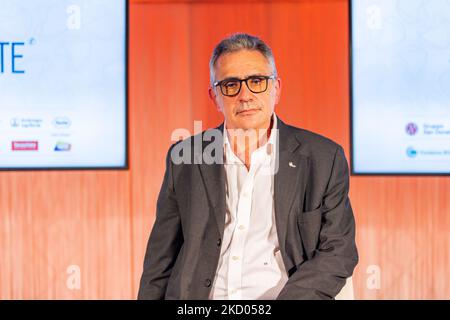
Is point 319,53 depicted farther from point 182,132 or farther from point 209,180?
point 209,180

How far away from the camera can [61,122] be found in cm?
331

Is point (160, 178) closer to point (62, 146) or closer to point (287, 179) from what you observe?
Result: point (62, 146)

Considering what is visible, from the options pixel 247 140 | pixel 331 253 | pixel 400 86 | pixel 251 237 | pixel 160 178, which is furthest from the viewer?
pixel 160 178

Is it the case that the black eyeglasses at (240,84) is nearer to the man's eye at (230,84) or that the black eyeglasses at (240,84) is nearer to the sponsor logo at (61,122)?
the man's eye at (230,84)

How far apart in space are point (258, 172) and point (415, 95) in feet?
5.04

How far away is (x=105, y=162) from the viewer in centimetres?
333

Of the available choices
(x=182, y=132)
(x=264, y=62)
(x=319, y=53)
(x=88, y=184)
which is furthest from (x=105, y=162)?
(x=264, y=62)

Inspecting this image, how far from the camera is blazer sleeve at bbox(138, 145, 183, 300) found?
2.01 meters

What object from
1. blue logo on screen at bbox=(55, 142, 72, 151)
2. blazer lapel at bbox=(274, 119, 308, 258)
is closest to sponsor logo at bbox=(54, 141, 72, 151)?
blue logo on screen at bbox=(55, 142, 72, 151)

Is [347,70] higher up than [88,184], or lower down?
higher up

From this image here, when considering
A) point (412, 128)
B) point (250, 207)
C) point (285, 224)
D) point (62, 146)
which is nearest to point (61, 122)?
point (62, 146)

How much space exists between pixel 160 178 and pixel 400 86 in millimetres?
1416

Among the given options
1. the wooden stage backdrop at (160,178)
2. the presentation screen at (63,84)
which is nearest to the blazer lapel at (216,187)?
the wooden stage backdrop at (160,178)

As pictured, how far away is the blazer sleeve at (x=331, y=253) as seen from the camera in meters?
1.80
